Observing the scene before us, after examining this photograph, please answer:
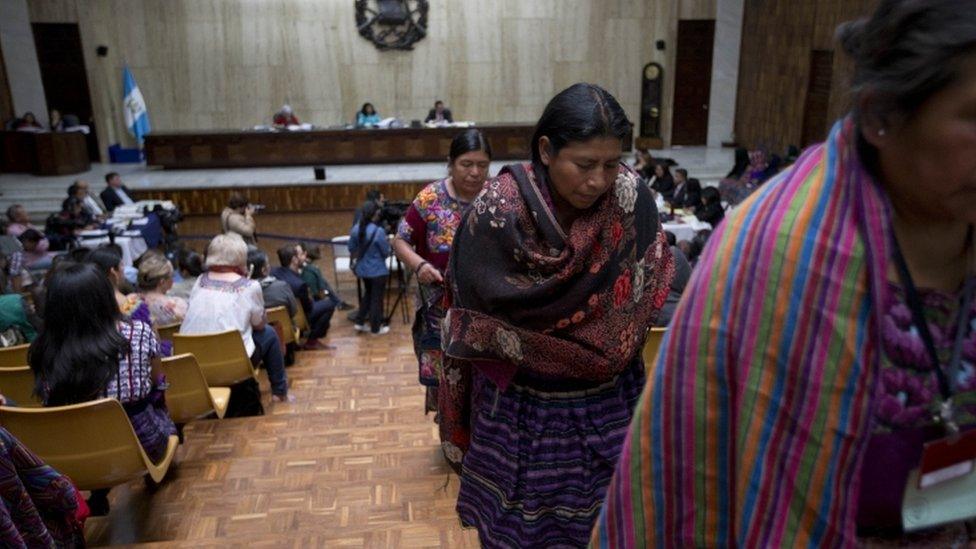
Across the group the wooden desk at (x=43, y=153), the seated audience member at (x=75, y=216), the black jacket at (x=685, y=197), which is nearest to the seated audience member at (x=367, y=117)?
the wooden desk at (x=43, y=153)

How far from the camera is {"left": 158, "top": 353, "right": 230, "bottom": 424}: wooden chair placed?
3322 mm

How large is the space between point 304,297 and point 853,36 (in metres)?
5.94

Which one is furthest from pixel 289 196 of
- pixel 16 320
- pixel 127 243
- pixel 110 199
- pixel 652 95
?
pixel 652 95

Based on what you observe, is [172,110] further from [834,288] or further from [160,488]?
[834,288]

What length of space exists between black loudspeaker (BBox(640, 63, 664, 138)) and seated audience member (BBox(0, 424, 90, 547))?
15011 mm

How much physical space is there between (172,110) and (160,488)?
13.9 metres

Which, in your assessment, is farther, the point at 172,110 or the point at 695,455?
the point at 172,110

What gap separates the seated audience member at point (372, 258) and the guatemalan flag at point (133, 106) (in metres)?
9.95

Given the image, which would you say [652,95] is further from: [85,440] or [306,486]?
[85,440]

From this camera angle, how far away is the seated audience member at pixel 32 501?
198 cm

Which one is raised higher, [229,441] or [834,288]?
[834,288]

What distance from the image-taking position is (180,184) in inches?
494

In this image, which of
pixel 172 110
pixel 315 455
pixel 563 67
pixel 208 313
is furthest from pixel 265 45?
pixel 315 455

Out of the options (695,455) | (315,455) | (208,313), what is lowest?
(315,455)
